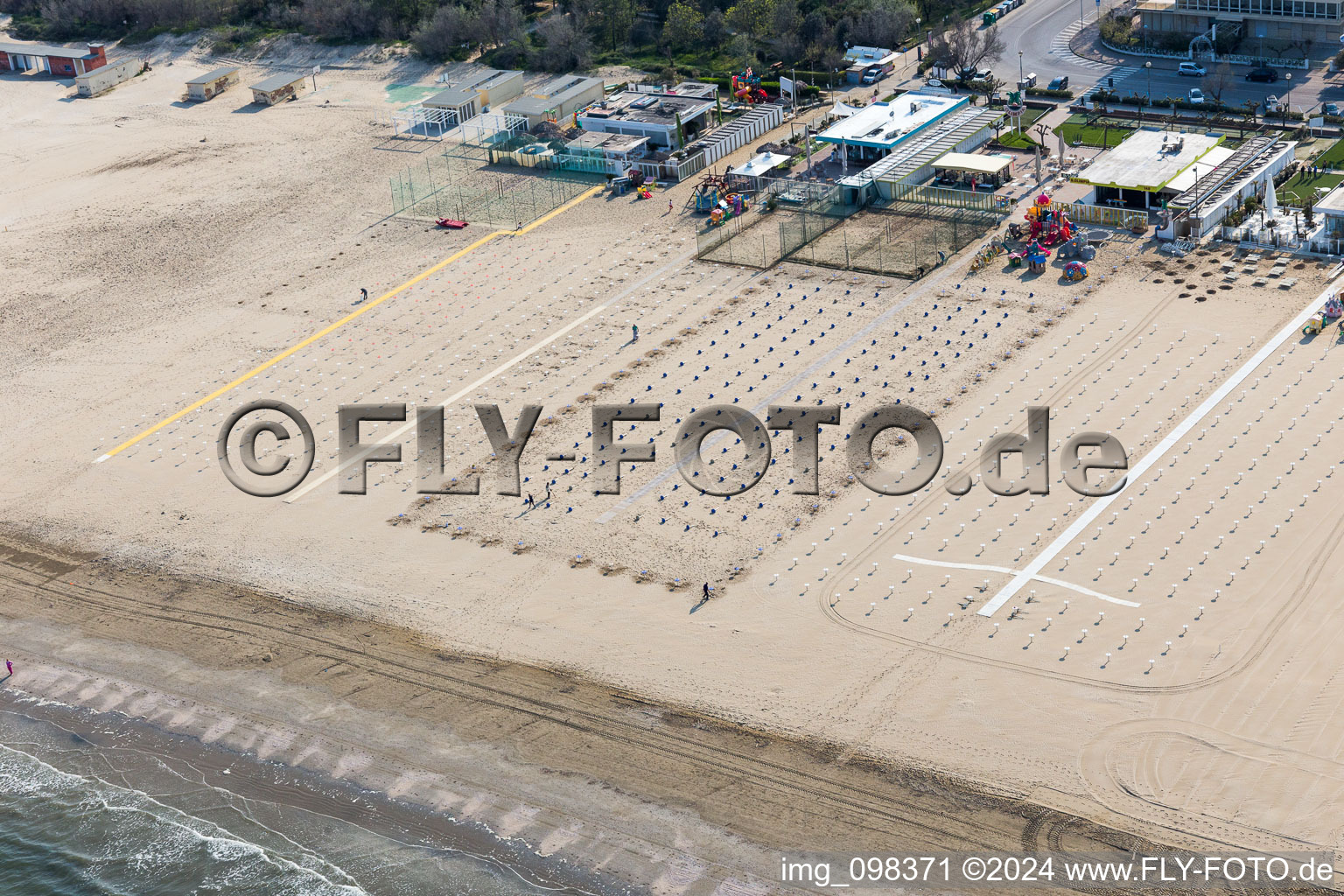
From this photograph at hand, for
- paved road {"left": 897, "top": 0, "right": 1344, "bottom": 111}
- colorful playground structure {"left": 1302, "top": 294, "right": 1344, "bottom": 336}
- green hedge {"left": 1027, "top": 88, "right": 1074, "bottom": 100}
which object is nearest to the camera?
colorful playground structure {"left": 1302, "top": 294, "right": 1344, "bottom": 336}

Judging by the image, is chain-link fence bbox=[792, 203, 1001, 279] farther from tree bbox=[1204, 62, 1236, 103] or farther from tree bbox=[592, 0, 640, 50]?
tree bbox=[592, 0, 640, 50]

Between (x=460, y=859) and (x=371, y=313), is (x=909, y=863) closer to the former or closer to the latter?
(x=460, y=859)

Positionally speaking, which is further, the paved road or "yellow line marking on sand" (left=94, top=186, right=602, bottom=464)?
the paved road

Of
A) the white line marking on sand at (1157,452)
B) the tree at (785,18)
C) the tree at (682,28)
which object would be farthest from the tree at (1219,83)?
the tree at (682,28)

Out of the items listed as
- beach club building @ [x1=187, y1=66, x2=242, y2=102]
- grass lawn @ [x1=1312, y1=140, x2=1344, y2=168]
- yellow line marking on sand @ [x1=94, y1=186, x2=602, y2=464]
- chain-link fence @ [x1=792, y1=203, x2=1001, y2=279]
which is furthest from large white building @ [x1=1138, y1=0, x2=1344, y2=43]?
beach club building @ [x1=187, y1=66, x2=242, y2=102]

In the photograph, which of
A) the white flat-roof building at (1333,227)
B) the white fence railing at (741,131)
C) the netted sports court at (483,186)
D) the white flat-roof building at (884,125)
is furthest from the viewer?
the white fence railing at (741,131)

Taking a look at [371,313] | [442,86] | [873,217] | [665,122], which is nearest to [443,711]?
[371,313]

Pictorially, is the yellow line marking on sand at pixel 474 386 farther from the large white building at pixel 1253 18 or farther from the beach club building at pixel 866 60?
the large white building at pixel 1253 18
